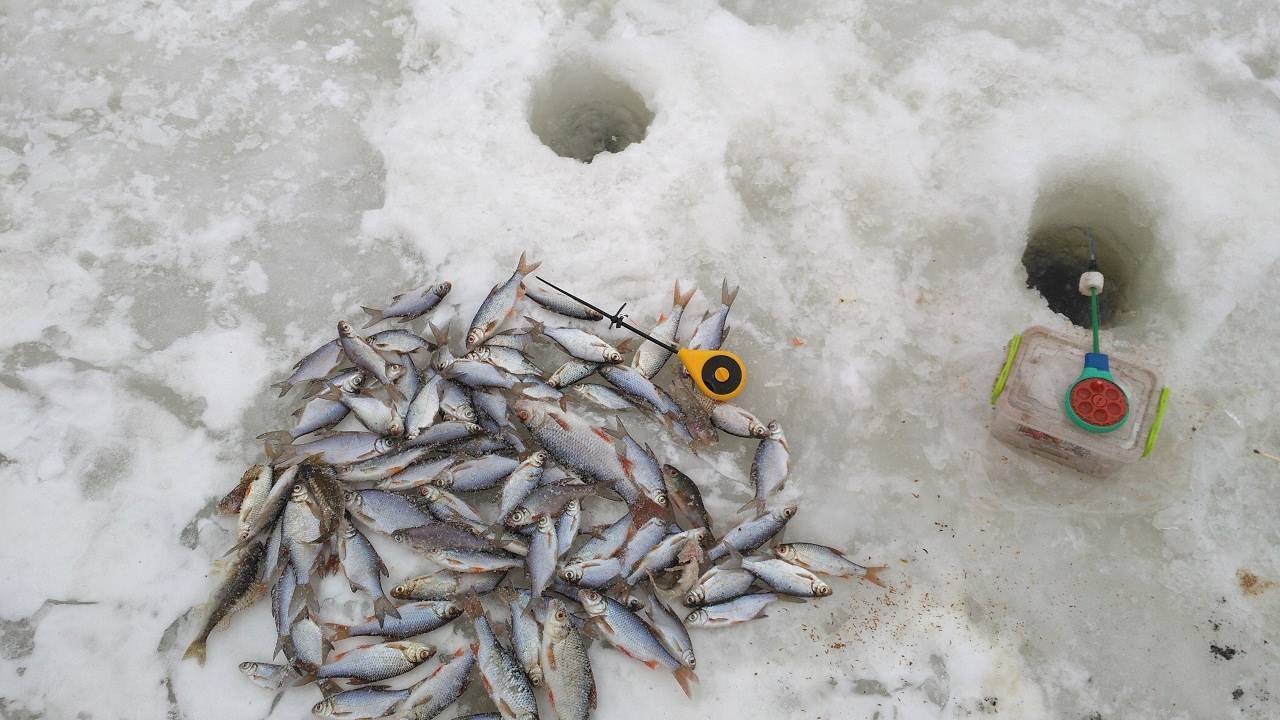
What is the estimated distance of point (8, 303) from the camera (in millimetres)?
3846

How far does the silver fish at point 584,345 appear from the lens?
3.53 metres

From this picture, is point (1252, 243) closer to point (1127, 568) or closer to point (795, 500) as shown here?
point (1127, 568)

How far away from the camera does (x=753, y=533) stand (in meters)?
3.29

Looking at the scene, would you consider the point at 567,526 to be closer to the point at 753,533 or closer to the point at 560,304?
the point at 753,533

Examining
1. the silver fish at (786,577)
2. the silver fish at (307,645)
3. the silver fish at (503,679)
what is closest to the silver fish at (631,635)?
the silver fish at (503,679)

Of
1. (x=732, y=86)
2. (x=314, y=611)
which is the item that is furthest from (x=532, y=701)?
(x=732, y=86)

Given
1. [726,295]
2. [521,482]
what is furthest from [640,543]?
[726,295]

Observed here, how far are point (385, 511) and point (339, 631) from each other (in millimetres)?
532

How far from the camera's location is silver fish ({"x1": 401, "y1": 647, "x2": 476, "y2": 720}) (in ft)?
9.93

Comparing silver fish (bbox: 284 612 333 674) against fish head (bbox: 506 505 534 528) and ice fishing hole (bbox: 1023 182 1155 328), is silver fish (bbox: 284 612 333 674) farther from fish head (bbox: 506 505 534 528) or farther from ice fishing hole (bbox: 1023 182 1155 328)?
ice fishing hole (bbox: 1023 182 1155 328)

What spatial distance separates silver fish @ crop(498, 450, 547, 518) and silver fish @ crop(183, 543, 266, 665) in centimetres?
111

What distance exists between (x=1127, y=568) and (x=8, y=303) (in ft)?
18.5

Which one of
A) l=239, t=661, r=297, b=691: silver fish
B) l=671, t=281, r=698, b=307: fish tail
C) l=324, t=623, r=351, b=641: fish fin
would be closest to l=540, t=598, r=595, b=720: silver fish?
l=324, t=623, r=351, b=641: fish fin

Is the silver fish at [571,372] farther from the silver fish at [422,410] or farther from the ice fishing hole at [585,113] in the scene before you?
the ice fishing hole at [585,113]
